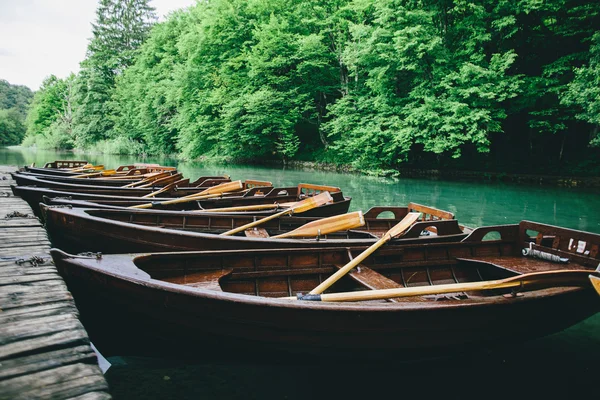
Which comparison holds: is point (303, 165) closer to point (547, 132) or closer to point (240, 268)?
point (547, 132)

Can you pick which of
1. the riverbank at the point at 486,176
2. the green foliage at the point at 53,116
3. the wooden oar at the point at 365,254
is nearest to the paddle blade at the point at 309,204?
the wooden oar at the point at 365,254

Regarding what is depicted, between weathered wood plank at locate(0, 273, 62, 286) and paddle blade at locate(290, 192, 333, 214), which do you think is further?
paddle blade at locate(290, 192, 333, 214)

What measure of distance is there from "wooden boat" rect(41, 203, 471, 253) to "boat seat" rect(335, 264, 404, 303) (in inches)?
20.2

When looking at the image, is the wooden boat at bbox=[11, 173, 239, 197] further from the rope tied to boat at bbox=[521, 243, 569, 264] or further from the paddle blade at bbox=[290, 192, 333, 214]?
the rope tied to boat at bbox=[521, 243, 569, 264]

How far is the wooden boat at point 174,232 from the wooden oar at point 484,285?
1.40 metres

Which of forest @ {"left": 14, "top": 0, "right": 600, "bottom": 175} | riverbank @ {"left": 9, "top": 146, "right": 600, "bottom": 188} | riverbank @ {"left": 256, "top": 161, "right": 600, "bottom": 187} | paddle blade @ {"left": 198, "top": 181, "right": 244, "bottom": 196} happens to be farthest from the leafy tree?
paddle blade @ {"left": 198, "top": 181, "right": 244, "bottom": 196}

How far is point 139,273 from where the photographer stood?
3.03m

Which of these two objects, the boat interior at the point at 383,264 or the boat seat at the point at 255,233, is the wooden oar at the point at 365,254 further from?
the boat seat at the point at 255,233

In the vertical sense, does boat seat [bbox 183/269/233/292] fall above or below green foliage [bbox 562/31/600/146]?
below

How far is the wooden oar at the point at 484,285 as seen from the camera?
309 centimetres

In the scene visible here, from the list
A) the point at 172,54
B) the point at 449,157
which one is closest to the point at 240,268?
the point at 449,157

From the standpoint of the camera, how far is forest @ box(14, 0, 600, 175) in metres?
17.2

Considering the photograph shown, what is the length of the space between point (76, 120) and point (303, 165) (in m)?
34.6

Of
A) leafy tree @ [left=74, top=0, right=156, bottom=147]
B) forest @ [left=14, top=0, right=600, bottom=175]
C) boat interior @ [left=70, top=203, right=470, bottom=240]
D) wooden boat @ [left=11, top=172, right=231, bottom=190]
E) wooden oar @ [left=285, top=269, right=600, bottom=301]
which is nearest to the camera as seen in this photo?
wooden oar @ [left=285, top=269, right=600, bottom=301]
